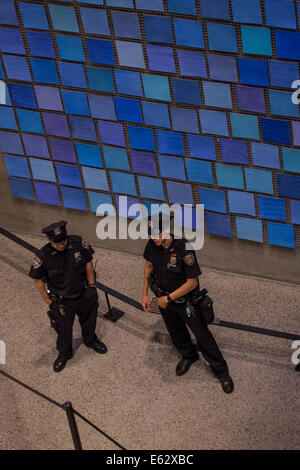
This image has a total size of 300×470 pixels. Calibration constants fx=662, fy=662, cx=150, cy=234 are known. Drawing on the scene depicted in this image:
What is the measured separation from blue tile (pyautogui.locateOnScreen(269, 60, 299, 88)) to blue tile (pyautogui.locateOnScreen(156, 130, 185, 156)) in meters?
0.97

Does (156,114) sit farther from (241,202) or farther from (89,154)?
(241,202)

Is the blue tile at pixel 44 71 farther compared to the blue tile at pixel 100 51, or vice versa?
the blue tile at pixel 44 71

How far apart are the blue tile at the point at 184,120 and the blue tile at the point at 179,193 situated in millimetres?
526

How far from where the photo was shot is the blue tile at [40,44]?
5.49 m

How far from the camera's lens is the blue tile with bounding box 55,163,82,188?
6.15 metres

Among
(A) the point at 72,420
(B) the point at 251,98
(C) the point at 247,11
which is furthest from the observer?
(B) the point at 251,98

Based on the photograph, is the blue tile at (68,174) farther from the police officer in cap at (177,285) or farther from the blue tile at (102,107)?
the police officer in cap at (177,285)

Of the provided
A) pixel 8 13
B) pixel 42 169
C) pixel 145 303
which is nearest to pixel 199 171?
pixel 145 303

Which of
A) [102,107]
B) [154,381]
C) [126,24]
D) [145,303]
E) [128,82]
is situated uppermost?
[126,24]

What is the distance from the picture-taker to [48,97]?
5785mm

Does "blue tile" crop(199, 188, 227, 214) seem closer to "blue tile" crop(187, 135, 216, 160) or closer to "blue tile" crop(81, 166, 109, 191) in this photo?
"blue tile" crop(187, 135, 216, 160)

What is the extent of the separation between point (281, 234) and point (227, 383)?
1435 mm

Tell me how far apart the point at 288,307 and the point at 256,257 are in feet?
1.77

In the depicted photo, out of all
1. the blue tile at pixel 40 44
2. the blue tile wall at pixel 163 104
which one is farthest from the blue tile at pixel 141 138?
the blue tile at pixel 40 44
